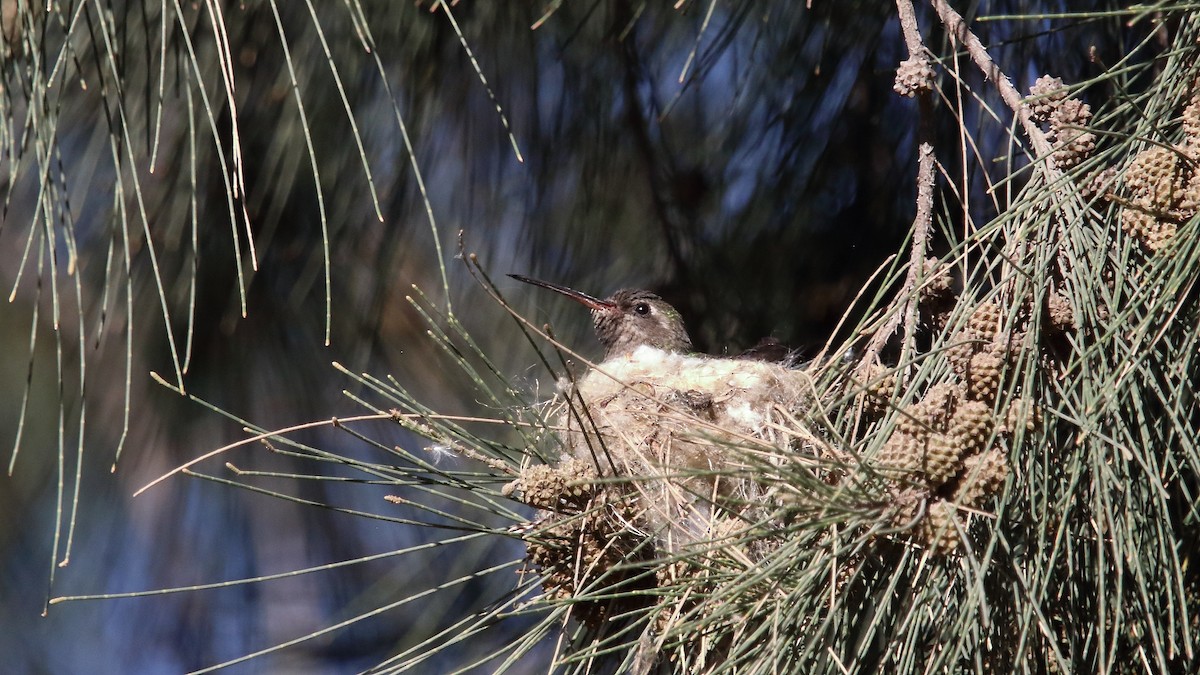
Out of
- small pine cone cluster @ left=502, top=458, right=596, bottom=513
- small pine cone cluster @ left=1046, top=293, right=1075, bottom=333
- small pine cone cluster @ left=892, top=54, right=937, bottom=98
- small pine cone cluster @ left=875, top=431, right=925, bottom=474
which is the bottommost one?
small pine cone cluster @ left=502, top=458, right=596, bottom=513

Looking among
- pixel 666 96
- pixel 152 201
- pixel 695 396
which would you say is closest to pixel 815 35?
pixel 666 96

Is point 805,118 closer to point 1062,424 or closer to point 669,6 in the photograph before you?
point 669,6

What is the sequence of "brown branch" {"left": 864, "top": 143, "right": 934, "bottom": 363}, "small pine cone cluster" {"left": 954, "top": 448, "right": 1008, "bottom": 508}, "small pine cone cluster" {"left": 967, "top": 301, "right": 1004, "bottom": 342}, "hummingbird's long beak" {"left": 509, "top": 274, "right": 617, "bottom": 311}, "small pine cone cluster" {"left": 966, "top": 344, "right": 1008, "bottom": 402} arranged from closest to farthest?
"small pine cone cluster" {"left": 954, "top": 448, "right": 1008, "bottom": 508}, "small pine cone cluster" {"left": 966, "top": 344, "right": 1008, "bottom": 402}, "small pine cone cluster" {"left": 967, "top": 301, "right": 1004, "bottom": 342}, "brown branch" {"left": 864, "top": 143, "right": 934, "bottom": 363}, "hummingbird's long beak" {"left": 509, "top": 274, "right": 617, "bottom": 311}

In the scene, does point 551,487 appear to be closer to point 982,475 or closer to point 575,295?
point 982,475

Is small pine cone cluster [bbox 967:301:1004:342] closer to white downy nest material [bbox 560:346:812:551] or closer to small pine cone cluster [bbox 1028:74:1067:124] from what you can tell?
small pine cone cluster [bbox 1028:74:1067:124]

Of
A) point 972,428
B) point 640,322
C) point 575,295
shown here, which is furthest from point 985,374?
point 640,322

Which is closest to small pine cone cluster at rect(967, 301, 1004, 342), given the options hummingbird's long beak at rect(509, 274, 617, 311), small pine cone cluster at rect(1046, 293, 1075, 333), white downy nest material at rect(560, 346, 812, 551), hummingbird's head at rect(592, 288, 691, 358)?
small pine cone cluster at rect(1046, 293, 1075, 333)
